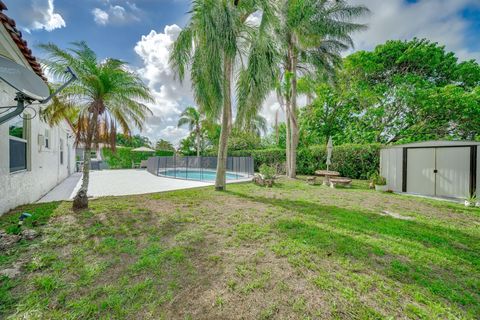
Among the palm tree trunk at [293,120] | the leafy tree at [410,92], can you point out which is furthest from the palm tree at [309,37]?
the leafy tree at [410,92]

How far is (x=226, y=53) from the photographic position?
6516 millimetres

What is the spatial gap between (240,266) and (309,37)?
12337 millimetres

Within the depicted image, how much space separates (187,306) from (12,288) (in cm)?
203

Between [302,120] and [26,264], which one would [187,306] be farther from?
[302,120]

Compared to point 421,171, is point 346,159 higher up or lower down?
higher up

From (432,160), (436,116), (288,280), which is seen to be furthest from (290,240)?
(436,116)

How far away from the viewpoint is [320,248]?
3207 millimetres

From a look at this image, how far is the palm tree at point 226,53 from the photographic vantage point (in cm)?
613

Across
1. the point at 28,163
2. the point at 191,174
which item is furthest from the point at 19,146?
the point at 191,174

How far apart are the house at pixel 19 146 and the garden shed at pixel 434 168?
12216mm

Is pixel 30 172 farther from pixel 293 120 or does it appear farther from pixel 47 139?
pixel 293 120

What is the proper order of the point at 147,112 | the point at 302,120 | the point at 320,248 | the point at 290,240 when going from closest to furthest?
the point at 320,248 → the point at 290,240 → the point at 147,112 → the point at 302,120

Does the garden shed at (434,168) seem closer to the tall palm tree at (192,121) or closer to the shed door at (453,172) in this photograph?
the shed door at (453,172)

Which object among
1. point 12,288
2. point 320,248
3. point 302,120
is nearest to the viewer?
point 12,288
